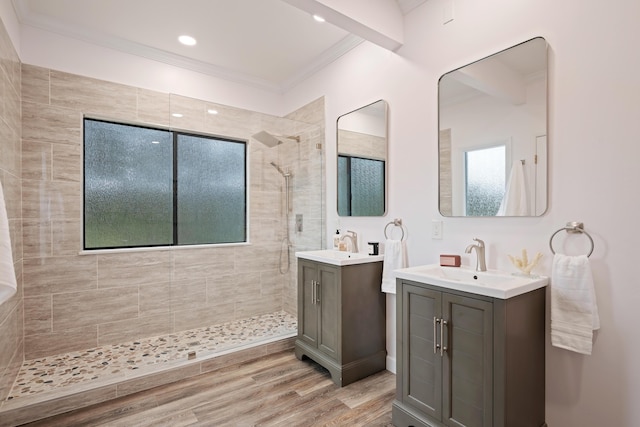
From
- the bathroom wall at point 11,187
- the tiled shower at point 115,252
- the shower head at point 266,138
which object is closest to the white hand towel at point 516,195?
the tiled shower at point 115,252

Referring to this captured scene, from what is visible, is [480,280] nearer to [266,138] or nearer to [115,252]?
[266,138]

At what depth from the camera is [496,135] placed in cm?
188

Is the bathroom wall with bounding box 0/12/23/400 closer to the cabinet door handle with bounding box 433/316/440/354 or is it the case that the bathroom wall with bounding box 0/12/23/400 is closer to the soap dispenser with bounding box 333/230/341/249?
the soap dispenser with bounding box 333/230/341/249

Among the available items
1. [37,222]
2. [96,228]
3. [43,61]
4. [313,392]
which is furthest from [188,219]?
[313,392]

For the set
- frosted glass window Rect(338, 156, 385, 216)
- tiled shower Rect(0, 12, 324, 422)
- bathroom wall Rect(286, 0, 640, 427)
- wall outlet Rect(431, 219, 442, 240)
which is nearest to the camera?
bathroom wall Rect(286, 0, 640, 427)

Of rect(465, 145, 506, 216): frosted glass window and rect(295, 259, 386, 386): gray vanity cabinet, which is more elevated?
rect(465, 145, 506, 216): frosted glass window

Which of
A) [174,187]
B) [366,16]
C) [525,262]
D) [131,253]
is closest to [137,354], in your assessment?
[131,253]

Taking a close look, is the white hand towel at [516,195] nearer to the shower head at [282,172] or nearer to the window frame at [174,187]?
the shower head at [282,172]

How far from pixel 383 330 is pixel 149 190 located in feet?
8.50

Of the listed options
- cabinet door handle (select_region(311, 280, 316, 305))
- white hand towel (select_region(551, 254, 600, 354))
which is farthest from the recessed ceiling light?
white hand towel (select_region(551, 254, 600, 354))

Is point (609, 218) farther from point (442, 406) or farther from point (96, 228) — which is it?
point (96, 228)

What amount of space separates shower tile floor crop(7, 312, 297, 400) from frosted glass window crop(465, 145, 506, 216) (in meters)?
2.08

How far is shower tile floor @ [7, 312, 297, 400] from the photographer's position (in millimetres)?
2264

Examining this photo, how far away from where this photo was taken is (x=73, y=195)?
2.78 metres
